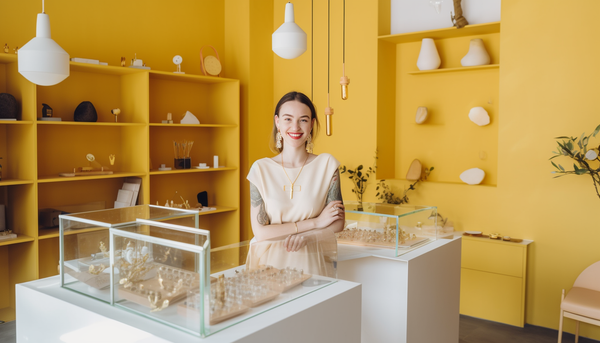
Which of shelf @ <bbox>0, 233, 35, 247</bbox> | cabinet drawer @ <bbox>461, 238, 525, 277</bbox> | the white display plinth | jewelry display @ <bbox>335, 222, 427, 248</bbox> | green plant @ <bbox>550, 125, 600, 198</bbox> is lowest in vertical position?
cabinet drawer @ <bbox>461, 238, 525, 277</bbox>

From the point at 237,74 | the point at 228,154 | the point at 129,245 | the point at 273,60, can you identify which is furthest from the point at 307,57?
the point at 129,245

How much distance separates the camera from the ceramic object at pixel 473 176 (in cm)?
434

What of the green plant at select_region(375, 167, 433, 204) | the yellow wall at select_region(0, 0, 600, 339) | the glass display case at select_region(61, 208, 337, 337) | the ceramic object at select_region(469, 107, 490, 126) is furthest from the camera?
the green plant at select_region(375, 167, 433, 204)

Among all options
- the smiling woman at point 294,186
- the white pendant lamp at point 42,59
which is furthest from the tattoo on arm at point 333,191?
the white pendant lamp at point 42,59

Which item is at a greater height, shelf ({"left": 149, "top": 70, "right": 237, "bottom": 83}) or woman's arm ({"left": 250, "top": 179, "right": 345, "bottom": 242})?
shelf ({"left": 149, "top": 70, "right": 237, "bottom": 83})

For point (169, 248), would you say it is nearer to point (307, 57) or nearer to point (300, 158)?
point (300, 158)

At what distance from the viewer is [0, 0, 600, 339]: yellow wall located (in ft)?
12.3

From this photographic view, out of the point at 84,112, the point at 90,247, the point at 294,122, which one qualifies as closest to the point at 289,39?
the point at 294,122

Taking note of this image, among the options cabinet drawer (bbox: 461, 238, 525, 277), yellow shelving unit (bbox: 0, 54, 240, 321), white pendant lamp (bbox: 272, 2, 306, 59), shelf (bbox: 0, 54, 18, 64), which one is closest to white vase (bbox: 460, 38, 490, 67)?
cabinet drawer (bbox: 461, 238, 525, 277)

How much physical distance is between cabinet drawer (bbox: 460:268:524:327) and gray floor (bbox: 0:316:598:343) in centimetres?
8

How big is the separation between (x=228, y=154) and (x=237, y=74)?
0.92 meters

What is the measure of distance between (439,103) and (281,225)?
315cm

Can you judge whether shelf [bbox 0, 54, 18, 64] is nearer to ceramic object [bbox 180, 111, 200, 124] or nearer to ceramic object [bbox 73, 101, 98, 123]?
ceramic object [bbox 73, 101, 98, 123]

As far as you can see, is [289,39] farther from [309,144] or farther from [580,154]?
[580,154]
